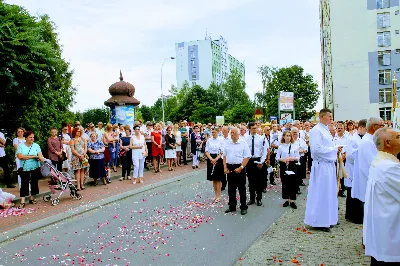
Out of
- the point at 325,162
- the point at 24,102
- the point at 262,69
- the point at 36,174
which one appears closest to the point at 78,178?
the point at 36,174

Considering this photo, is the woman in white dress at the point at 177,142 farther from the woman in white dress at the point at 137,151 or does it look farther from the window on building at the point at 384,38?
the window on building at the point at 384,38

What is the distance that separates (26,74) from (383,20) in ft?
181

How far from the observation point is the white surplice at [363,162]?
6566 millimetres

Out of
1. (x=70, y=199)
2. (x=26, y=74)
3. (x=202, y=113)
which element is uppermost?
(x=26, y=74)

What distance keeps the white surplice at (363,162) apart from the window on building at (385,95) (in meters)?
52.6

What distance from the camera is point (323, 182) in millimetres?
7727

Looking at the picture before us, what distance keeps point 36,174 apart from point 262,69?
77.2 metres

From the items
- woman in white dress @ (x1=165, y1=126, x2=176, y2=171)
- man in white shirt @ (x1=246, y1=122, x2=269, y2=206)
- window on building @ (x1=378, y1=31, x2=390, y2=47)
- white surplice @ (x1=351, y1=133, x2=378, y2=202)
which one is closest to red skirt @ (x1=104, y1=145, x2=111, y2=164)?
woman in white dress @ (x1=165, y1=126, x2=176, y2=171)

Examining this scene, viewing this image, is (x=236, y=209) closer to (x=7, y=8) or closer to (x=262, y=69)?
(x=7, y=8)

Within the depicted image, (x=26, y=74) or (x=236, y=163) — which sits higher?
(x=26, y=74)

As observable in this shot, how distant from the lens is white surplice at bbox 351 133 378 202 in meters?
6.57

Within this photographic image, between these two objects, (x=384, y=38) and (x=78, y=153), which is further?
(x=384, y=38)

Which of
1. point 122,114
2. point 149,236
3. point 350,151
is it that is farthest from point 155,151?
point 350,151

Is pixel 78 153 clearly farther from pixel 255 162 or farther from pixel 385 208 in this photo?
pixel 385 208
